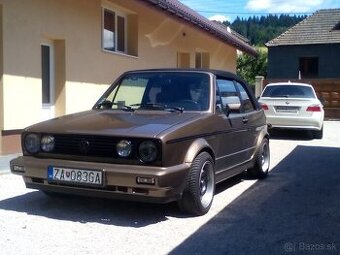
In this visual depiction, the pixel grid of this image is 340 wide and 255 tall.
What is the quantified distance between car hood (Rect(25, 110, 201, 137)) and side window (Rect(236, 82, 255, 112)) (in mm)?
1545

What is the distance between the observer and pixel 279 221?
5328mm

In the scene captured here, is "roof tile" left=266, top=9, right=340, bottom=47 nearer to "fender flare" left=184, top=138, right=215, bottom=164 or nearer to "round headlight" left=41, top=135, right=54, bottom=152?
"fender flare" left=184, top=138, right=215, bottom=164

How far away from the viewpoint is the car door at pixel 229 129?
6.11m

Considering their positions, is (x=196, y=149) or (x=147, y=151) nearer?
(x=147, y=151)

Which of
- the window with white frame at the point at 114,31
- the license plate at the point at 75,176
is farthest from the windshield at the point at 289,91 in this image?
the license plate at the point at 75,176

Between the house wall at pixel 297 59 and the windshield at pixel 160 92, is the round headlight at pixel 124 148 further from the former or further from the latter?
the house wall at pixel 297 59

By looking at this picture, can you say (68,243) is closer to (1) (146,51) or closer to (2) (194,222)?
(2) (194,222)

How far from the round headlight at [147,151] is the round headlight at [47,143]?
1.02 meters

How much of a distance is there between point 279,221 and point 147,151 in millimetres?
1579

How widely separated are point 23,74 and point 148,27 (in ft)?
19.3

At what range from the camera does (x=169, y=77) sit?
20.9ft

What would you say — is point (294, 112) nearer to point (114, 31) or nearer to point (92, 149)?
point (114, 31)

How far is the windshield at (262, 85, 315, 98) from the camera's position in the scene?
1417 cm

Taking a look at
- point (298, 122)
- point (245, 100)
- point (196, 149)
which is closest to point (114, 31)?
point (298, 122)
